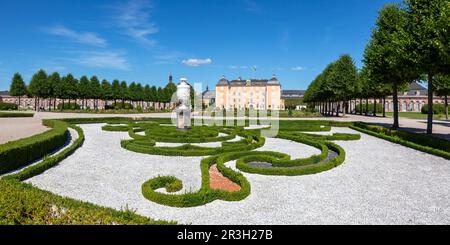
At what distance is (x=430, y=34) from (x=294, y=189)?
49.9ft

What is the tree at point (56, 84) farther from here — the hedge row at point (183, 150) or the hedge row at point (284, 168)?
the hedge row at point (284, 168)

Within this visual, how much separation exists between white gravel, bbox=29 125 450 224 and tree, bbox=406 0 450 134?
6978 millimetres

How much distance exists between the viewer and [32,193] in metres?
5.95

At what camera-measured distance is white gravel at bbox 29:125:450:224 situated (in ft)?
24.2

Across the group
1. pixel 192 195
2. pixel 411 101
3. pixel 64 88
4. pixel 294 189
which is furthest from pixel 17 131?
pixel 411 101

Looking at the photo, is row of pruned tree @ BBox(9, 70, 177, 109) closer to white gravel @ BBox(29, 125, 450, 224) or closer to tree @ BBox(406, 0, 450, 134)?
white gravel @ BBox(29, 125, 450, 224)

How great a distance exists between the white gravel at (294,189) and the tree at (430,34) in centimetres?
698

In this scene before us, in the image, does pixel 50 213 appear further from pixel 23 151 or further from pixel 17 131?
pixel 17 131

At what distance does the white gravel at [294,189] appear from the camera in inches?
290

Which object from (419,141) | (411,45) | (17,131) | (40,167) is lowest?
(40,167)

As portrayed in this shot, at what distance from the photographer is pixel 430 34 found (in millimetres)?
18266
